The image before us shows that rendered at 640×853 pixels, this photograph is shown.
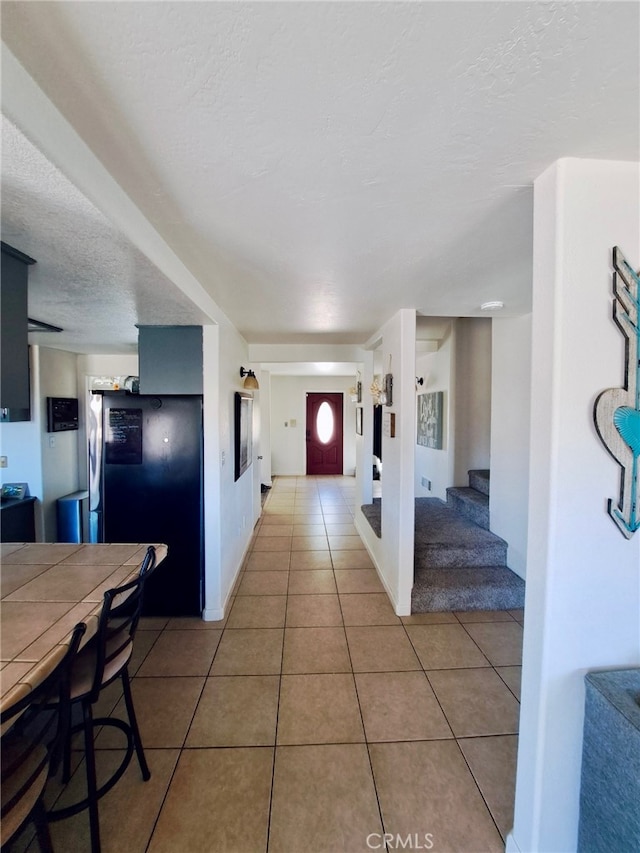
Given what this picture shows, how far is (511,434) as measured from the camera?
304 cm

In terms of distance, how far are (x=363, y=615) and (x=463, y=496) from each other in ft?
5.66

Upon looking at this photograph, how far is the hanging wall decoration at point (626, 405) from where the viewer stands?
1066 millimetres

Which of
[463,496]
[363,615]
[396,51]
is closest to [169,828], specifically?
[363,615]

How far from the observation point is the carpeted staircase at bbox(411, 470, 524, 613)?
2811mm

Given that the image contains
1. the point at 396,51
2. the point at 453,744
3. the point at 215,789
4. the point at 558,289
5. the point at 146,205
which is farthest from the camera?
the point at 453,744

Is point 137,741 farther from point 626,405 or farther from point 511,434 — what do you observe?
point 511,434

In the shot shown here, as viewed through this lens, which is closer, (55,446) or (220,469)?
(220,469)

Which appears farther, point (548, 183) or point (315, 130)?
A: point (548, 183)

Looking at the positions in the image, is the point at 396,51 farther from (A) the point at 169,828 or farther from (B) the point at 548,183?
(A) the point at 169,828

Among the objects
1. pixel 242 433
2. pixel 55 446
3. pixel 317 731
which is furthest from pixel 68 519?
pixel 317 731

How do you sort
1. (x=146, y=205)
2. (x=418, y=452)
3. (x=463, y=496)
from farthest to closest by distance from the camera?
(x=418, y=452) < (x=463, y=496) < (x=146, y=205)

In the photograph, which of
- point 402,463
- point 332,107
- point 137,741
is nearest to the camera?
point 332,107

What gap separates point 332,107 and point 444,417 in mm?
3521

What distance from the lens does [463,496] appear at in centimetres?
372
